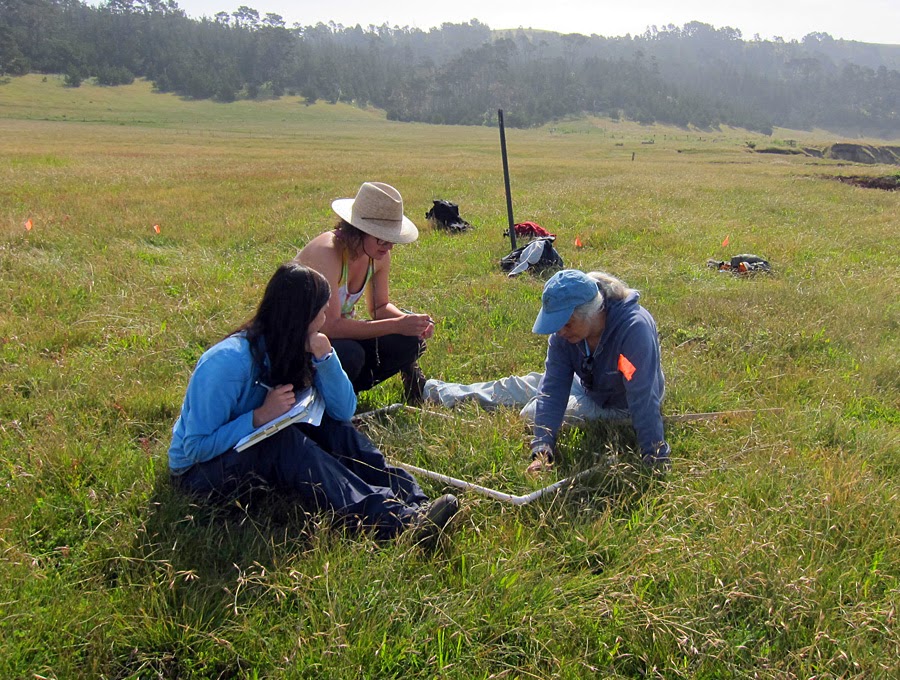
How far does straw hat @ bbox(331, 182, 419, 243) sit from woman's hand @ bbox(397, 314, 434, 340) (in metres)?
0.57

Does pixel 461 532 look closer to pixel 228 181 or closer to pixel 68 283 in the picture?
pixel 68 283

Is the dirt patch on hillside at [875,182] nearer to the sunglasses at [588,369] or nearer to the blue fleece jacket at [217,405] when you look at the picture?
the sunglasses at [588,369]

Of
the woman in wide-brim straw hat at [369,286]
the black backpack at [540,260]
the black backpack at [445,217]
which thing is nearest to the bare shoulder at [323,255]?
the woman in wide-brim straw hat at [369,286]

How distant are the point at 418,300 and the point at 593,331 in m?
3.99

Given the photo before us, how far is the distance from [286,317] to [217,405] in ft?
1.78

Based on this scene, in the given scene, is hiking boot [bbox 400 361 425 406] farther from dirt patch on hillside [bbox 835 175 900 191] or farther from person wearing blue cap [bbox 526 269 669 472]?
dirt patch on hillside [bbox 835 175 900 191]

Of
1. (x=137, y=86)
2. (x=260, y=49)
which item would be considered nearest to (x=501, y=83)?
(x=260, y=49)

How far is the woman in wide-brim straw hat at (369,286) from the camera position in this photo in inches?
170

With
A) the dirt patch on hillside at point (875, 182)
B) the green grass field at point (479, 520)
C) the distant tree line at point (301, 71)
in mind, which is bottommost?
the green grass field at point (479, 520)

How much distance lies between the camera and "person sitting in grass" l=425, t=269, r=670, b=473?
12.0 ft

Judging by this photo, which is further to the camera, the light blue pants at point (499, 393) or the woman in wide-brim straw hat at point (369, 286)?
the light blue pants at point (499, 393)

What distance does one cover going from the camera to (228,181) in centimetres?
1847

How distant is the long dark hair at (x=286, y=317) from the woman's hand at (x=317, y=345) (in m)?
0.05

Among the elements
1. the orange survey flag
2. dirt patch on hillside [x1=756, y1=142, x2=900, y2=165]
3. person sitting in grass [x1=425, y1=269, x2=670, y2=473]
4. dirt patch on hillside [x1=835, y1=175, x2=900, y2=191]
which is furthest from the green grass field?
dirt patch on hillside [x1=756, y1=142, x2=900, y2=165]
